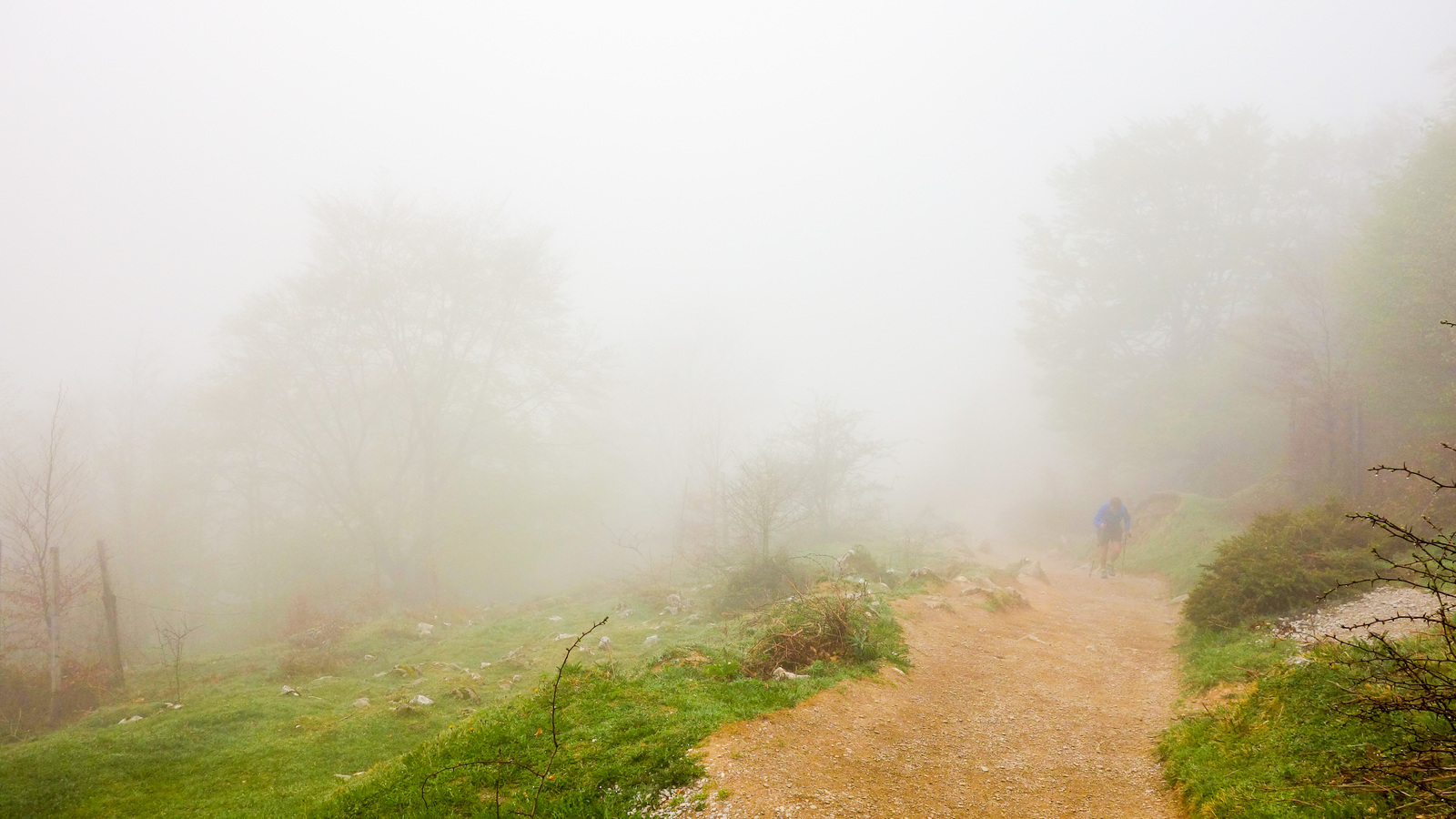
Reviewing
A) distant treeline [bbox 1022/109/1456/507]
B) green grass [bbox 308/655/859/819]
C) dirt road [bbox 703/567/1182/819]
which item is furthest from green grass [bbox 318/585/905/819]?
distant treeline [bbox 1022/109/1456/507]

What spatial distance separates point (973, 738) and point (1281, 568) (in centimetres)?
610

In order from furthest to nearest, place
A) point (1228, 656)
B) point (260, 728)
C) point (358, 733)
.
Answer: point (260, 728)
point (358, 733)
point (1228, 656)

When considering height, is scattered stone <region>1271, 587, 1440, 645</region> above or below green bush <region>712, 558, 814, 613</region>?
above

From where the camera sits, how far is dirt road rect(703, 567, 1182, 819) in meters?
5.19

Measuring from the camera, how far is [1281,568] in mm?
9273

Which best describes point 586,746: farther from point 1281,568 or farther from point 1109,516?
point 1109,516

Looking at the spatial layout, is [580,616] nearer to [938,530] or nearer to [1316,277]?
[938,530]

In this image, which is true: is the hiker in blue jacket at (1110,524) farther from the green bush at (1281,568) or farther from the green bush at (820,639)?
the green bush at (820,639)

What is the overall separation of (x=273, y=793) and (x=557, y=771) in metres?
4.07

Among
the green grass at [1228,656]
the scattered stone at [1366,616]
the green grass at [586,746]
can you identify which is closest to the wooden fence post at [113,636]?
the green grass at [586,746]

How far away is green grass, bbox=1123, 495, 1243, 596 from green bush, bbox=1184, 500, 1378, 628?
5.66 metres

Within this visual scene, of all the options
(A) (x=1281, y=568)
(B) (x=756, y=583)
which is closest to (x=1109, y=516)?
(A) (x=1281, y=568)

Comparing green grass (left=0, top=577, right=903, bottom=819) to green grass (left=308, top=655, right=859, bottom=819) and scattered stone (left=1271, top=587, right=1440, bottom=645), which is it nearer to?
green grass (left=308, top=655, right=859, bottom=819)

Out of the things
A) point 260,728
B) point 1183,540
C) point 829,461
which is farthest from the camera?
point 829,461
